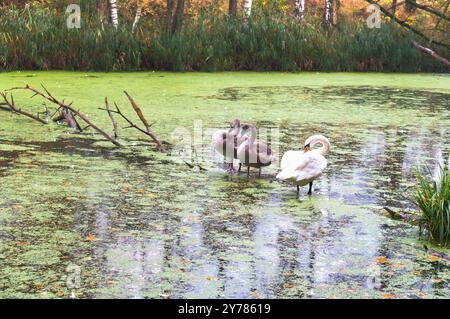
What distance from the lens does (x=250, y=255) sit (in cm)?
343

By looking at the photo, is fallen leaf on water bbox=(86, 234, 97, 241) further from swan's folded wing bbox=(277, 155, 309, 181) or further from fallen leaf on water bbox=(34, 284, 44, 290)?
swan's folded wing bbox=(277, 155, 309, 181)

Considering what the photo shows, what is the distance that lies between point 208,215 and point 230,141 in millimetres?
1311

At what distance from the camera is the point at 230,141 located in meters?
5.34

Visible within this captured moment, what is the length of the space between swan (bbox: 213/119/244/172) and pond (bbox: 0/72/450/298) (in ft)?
0.42

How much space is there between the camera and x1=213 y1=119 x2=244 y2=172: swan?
211 inches

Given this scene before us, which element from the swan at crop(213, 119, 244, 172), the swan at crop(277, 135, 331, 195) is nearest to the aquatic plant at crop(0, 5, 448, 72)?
the swan at crop(213, 119, 244, 172)

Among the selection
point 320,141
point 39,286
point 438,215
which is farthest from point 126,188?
point 438,215

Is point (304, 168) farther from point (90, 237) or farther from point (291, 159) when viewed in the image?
point (90, 237)

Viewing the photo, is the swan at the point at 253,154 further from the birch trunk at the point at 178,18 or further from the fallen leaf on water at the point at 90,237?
the birch trunk at the point at 178,18

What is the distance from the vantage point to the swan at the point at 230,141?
5352 millimetres

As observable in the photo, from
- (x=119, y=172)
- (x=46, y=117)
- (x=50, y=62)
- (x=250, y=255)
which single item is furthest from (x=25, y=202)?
(x=50, y=62)

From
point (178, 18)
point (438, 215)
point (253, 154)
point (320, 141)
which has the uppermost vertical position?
point (178, 18)
